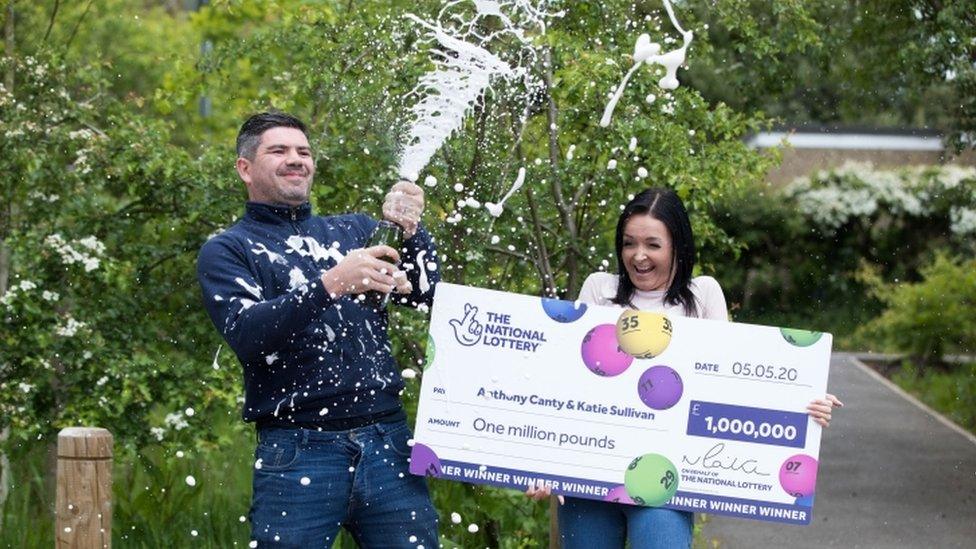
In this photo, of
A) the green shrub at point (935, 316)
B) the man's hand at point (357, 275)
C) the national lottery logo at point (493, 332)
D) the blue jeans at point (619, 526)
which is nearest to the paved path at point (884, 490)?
the green shrub at point (935, 316)

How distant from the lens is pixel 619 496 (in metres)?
3.99

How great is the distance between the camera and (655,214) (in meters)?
4.15

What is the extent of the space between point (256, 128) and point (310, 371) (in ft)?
2.22

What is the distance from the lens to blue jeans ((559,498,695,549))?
396 centimetres

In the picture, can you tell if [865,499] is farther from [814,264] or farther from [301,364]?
[814,264]

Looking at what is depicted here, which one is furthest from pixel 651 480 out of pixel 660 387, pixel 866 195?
pixel 866 195

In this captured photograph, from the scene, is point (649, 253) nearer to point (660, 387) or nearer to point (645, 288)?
point (645, 288)

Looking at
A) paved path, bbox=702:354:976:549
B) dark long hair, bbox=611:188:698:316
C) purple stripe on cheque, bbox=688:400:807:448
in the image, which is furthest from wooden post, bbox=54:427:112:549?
paved path, bbox=702:354:976:549

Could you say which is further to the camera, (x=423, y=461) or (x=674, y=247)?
(x=674, y=247)

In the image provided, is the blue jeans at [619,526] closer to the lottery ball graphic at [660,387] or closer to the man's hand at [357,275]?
the lottery ball graphic at [660,387]

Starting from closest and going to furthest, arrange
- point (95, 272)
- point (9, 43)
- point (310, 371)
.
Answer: point (310, 371) → point (95, 272) → point (9, 43)

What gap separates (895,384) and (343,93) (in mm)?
10147

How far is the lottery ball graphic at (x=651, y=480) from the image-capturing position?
13.1 feet

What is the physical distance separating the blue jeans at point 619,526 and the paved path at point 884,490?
10.3 feet
